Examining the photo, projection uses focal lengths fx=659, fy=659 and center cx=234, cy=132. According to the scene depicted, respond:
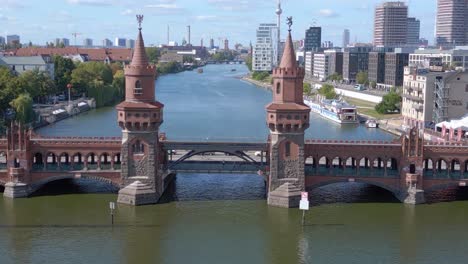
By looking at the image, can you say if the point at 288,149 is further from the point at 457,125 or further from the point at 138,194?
the point at 457,125

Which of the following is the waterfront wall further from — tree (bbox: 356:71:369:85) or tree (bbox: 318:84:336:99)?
tree (bbox: 356:71:369:85)

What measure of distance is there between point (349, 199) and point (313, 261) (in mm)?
15149

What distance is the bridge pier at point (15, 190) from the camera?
5612cm

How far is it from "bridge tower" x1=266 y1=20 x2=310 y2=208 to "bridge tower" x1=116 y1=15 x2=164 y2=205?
9.86 meters

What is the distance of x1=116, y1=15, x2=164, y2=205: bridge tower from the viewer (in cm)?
5509

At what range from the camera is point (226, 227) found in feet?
164

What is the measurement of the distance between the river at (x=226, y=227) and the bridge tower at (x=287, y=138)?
1.78 metres

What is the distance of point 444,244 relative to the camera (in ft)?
155

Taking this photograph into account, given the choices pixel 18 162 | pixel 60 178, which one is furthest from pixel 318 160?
pixel 18 162

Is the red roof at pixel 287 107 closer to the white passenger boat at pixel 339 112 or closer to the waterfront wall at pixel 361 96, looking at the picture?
the white passenger boat at pixel 339 112

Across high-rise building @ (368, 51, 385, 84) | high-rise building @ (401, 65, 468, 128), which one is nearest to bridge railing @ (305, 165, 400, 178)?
high-rise building @ (401, 65, 468, 128)

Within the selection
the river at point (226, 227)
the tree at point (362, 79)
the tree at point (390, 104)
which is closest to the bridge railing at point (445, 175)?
the river at point (226, 227)

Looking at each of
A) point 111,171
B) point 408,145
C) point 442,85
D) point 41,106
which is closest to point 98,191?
point 111,171

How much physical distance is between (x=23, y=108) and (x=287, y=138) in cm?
5430
